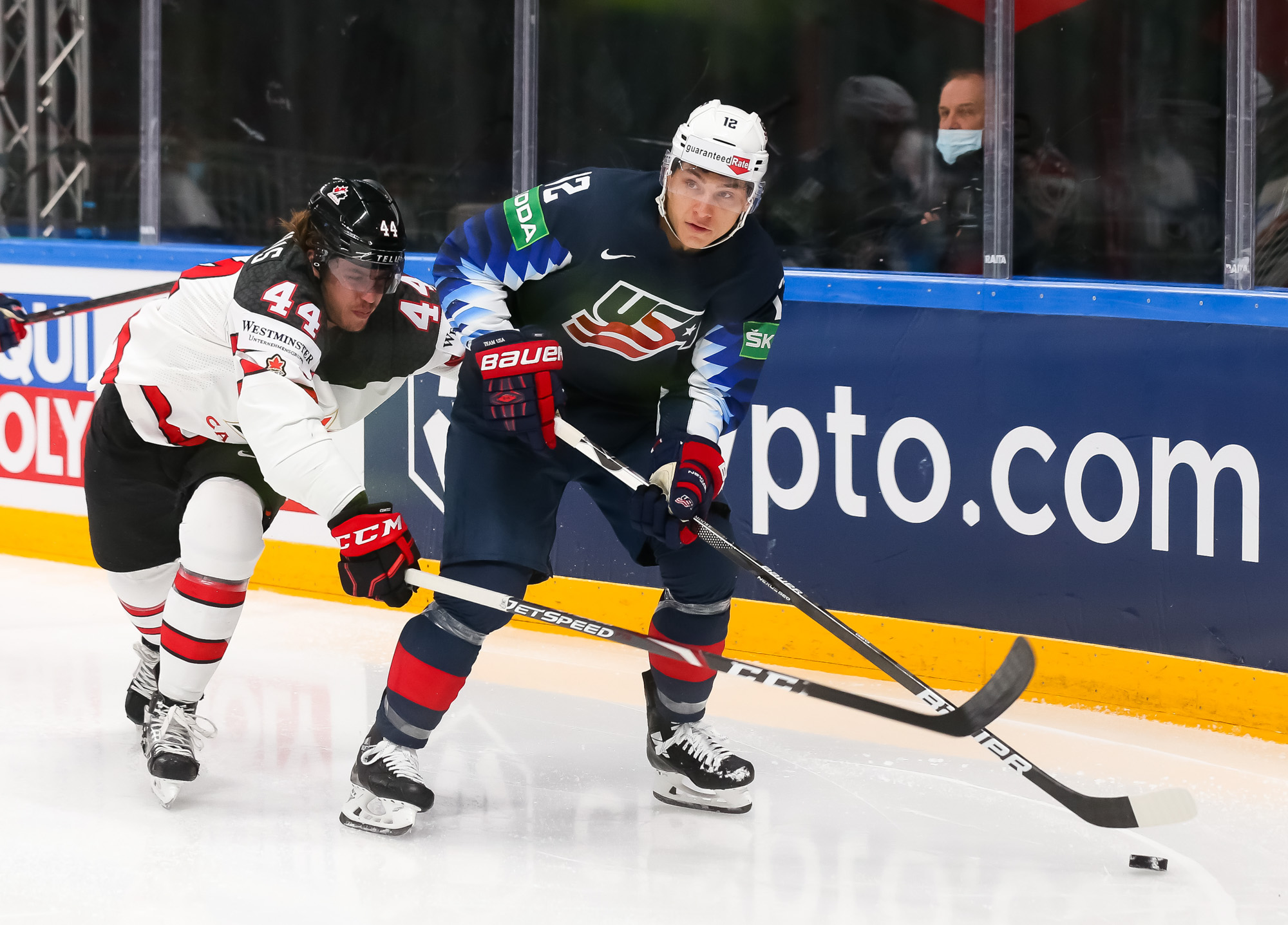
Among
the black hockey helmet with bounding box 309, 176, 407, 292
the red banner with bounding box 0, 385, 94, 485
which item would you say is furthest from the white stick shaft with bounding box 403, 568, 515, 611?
the red banner with bounding box 0, 385, 94, 485

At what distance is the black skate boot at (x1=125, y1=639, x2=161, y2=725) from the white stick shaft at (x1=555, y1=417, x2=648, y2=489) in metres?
1.03

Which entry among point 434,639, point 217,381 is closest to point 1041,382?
point 434,639

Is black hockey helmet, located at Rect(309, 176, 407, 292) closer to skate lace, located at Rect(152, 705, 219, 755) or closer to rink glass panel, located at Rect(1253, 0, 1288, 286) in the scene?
skate lace, located at Rect(152, 705, 219, 755)

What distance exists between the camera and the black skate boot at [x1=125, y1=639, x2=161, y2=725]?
117 inches

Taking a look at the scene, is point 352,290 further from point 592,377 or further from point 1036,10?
point 1036,10

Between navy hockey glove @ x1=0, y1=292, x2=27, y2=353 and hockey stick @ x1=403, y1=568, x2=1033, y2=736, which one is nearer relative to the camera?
hockey stick @ x1=403, y1=568, x2=1033, y2=736

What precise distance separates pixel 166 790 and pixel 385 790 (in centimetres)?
42

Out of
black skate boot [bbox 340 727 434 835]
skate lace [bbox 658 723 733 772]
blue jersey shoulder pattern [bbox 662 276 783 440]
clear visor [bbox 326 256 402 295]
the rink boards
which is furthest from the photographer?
the rink boards

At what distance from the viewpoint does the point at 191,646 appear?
264 cm

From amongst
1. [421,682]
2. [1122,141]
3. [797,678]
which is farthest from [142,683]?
[1122,141]

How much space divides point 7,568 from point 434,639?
2504 millimetres

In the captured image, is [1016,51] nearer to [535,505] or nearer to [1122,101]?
[1122,101]

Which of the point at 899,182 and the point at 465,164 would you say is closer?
the point at 899,182

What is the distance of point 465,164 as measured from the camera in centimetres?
429
